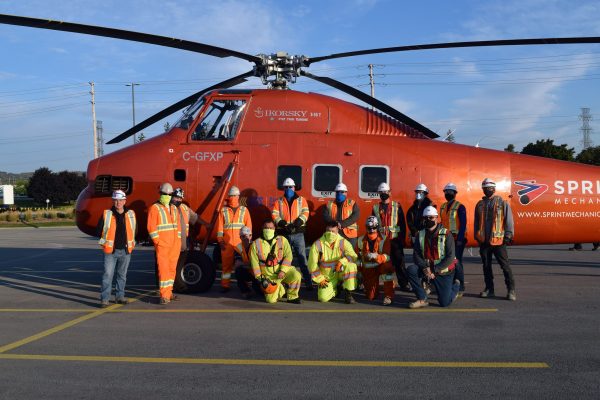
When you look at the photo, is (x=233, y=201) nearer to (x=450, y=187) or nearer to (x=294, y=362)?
(x=450, y=187)

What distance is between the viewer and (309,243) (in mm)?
9656

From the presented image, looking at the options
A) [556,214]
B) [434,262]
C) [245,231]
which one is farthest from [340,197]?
[556,214]

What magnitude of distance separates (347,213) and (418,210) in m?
1.20

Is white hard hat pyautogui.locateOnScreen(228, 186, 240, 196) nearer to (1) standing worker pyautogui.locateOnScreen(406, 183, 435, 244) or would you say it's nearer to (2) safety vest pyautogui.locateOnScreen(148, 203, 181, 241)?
(2) safety vest pyautogui.locateOnScreen(148, 203, 181, 241)

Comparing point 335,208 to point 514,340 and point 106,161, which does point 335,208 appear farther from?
point 106,161

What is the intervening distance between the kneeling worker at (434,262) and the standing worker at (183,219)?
12.4ft

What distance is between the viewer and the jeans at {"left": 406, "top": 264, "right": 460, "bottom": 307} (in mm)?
7617

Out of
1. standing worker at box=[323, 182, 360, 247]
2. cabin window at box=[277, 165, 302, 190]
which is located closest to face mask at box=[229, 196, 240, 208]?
cabin window at box=[277, 165, 302, 190]

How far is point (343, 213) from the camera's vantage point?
28.6ft

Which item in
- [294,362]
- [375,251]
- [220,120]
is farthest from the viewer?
[220,120]

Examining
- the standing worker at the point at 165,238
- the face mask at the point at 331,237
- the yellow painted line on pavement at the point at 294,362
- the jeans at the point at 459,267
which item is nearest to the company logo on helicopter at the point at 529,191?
the jeans at the point at 459,267

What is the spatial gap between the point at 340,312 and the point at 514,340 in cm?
243

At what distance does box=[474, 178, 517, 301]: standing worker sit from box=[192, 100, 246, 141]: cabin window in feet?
15.1

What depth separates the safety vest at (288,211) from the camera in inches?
340
